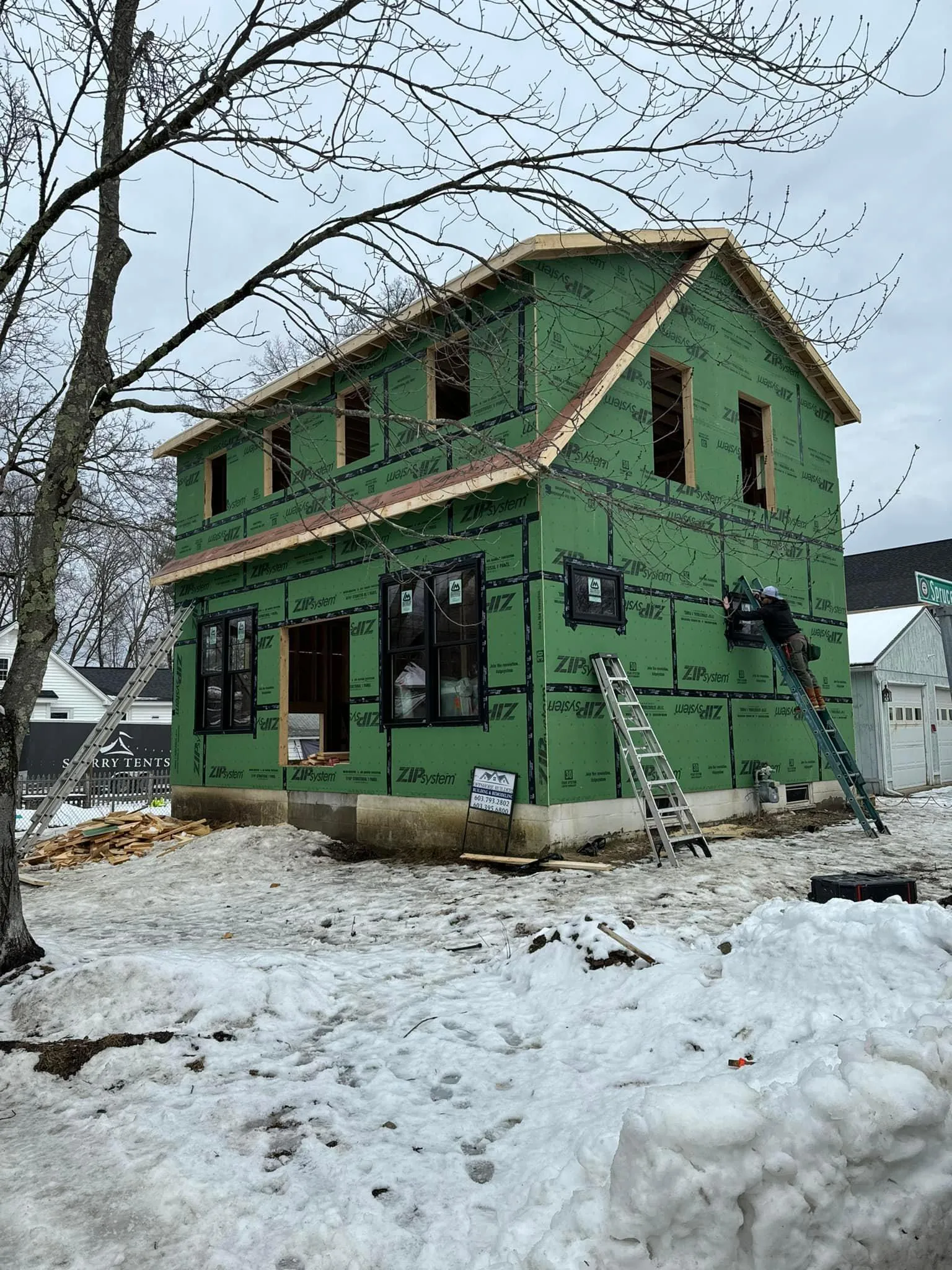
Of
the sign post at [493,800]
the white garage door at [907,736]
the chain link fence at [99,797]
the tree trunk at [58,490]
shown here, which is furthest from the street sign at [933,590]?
the chain link fence at [99,797]

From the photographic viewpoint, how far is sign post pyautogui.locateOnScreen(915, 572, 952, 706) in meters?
7.79

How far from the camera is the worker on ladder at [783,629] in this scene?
38.6ft

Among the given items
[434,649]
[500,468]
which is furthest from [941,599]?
[434,649]

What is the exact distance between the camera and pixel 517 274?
403 inches

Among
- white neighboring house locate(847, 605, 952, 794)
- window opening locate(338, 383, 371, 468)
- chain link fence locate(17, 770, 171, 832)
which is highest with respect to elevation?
window opening locate(338, 383, 371, 468)

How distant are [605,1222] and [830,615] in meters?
13.2

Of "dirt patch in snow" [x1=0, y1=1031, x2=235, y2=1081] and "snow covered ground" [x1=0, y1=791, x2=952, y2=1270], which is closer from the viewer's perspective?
"snow covered ground" [x1=0, y1=791, x2=952, y2=1270]

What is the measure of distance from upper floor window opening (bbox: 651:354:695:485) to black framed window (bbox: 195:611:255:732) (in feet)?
23.4

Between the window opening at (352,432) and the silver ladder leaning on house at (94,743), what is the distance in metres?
4.56

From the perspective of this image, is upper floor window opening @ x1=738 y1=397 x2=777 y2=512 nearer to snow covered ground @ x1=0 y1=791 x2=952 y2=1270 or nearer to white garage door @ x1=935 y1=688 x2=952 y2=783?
snow covered ground @ x1=0 y1=791 x2=952 y2=1270

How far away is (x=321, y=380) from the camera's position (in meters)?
13.0

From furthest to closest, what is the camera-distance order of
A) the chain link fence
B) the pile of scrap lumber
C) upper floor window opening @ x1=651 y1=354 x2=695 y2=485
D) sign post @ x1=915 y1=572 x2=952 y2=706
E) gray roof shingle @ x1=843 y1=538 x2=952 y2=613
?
gray roof shingle @ x1=843 y1=538 x2=952 y2=613 < the chain link fence < the pile of scrap lumber < upper floor window opening @ x1=651 y1=354 x2=695 y2=485 < sign post @ x1=915 y1=572 x2=952 y2=706

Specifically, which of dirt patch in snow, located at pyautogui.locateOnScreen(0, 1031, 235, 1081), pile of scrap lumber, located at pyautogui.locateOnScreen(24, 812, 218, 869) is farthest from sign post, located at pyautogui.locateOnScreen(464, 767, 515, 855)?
dirt patch in snow, located at pyautogui.locateOnScreen(0, 1031, 235, 1081)

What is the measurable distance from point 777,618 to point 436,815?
551 cm
